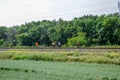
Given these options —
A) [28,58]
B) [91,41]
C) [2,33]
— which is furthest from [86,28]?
[28,58]

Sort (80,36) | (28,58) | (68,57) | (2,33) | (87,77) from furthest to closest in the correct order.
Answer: (2,33), (80,36), (28,58), (68,57), (87,77)

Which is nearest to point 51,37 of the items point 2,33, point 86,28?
point 86,28

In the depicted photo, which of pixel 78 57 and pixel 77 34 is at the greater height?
pixel 77 34

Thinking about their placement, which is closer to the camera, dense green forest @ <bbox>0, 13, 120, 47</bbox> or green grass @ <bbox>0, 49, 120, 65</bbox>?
green grass @ <bbox>0, 49, 120, 65</bbox>

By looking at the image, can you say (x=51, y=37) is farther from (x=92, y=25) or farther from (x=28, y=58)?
(x=28, y=58)

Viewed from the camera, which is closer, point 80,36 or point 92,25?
point 80,36

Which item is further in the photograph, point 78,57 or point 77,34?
point 77,34

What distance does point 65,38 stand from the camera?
104188 millimetres

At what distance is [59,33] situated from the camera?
10488 centimetres

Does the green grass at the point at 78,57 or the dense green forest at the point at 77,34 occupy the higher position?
the dense green forest at the point at 77,34

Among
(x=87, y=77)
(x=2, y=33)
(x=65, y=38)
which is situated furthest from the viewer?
(x=2, y=33)

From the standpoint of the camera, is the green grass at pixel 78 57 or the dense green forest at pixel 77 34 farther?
the dense green forest at pixel 77 34

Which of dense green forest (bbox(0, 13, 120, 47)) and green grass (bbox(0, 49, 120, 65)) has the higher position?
dense green forest (bbox(0, 13, 120, 47))

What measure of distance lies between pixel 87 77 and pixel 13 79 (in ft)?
15.4
